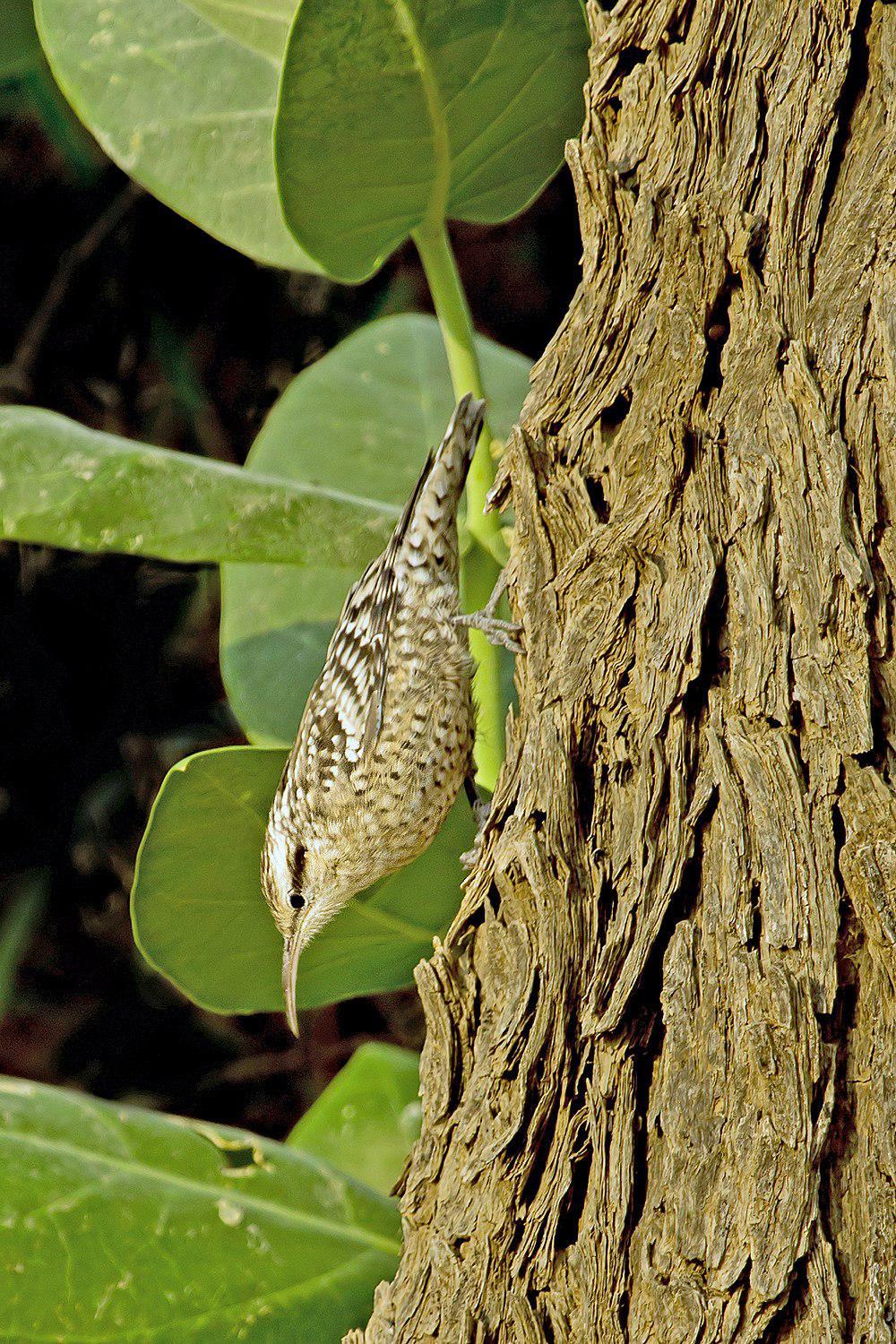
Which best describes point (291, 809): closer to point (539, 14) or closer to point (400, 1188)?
point (400, 1188)

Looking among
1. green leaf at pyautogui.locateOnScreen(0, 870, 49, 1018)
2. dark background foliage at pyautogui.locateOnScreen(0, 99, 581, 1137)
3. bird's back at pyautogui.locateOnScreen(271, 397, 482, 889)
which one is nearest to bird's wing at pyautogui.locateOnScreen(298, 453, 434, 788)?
bird's back at pyautogui.locateOnScreen(271, 397, 482, 889)

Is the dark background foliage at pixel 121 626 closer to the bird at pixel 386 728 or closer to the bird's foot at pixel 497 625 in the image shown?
the bird at pixel 386 728

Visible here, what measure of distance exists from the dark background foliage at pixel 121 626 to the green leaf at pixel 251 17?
1.14 m

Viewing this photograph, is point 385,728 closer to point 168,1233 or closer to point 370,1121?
point 370,1121

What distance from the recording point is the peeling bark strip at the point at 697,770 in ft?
2.36

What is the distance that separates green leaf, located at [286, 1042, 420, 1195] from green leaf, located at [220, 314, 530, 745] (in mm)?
362

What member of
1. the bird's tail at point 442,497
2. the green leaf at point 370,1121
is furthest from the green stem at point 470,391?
the green leaf at point 370,1121

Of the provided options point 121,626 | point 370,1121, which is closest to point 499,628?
point 370,1121

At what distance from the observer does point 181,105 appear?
1162mm

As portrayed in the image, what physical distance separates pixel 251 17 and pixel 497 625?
1.83 feet

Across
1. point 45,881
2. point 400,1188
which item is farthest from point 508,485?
point 45,881

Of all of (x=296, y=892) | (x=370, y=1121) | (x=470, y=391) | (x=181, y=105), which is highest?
(x=181, y=105)

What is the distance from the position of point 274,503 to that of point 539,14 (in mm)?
429

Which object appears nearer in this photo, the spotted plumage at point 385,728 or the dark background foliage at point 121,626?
the spotted plumage at point 385,728
